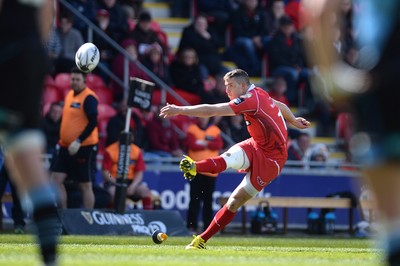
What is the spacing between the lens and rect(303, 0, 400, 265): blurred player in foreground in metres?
5.38

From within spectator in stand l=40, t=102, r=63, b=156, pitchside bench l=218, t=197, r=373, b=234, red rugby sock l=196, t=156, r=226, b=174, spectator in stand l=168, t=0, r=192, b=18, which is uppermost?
spectator in stand l=168, t=0, r=192, b=18

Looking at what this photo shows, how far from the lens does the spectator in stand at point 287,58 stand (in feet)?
78.2

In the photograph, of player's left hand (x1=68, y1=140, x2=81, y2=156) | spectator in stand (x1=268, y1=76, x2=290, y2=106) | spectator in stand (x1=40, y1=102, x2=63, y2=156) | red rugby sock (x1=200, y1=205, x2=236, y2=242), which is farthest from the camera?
spectator in stand (x1=268, y1=76, x2=290, y2=106)

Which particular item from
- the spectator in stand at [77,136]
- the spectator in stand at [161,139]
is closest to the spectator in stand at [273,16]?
the spectator in stand at [161,139]

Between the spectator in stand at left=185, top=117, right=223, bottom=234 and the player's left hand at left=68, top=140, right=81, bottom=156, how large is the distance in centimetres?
244

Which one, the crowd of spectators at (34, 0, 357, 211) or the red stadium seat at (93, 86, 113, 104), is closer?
the crowd of spectators at (34, 0, 357, 211)

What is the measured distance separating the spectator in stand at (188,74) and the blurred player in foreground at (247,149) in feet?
25.2

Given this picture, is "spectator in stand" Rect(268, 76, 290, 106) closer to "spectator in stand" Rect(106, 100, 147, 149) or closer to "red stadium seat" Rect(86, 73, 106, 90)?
"spectator in stand" Rect(106, 100, 147, 149)

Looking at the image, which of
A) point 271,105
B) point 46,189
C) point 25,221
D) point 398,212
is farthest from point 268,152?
point 398,212

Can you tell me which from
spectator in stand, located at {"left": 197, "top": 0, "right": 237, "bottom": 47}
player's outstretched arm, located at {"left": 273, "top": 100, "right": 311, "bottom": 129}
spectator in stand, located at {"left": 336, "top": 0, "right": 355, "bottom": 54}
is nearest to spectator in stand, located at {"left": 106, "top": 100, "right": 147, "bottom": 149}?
spectator in stand, located at {"left": 197, "top": 0, "right": 237, "bottom": 47}

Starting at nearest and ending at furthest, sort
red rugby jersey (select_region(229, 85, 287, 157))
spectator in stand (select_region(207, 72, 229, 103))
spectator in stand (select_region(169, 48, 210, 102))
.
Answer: red rugby jersey (select_region(229, 85, 287, 157)) < spectator in stand (select_region(207, 72, 229, 103)) < spectator in stand (select_region(169, 48, 210, 102))

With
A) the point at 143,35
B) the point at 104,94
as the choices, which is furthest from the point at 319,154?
the point at 104,94

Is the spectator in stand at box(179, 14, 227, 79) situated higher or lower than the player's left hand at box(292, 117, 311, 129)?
higher

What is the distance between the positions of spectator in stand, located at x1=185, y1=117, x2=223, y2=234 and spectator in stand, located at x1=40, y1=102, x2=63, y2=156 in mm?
2476
